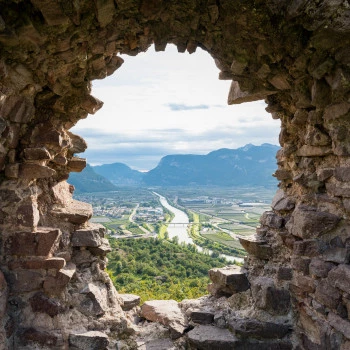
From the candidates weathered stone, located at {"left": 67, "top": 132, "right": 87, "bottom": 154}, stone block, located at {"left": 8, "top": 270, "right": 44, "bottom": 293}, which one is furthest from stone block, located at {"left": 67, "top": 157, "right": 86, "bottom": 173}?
stone block, located at {"left": 8, "top": 270, "right": 44, "bottom": 293}

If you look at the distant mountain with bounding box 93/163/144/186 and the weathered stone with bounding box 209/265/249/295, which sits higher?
the distant mountain with bounding box 93/163/144/186

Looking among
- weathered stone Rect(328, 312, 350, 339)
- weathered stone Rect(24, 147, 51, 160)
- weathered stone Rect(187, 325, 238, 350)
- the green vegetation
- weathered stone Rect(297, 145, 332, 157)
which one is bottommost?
the green vegetation

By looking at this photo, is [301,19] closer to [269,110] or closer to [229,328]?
[269,110]

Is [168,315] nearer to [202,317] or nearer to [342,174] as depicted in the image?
[202,317]

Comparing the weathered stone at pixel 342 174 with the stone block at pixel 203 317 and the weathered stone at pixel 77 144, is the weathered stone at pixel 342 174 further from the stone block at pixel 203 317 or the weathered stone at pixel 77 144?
the weathered stone at pixel 77 144

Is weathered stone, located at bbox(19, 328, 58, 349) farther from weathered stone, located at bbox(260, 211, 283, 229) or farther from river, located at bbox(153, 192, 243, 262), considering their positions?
river, located at bbox(153, 192, 243, 262)

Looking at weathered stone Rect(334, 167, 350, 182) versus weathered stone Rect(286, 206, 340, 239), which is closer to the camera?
weathered stone Rect(334, 167, 350, 182)
